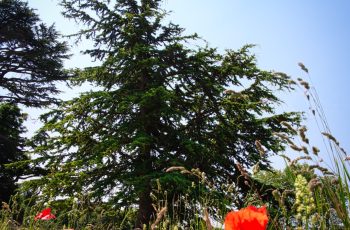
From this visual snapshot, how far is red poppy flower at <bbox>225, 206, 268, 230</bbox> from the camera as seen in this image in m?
1.22

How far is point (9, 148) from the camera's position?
1680 centimetres

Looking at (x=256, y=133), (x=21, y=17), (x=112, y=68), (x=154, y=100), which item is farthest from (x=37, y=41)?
(x=256, y=133)

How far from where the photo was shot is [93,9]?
1252cm

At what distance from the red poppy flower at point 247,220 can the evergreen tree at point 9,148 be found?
1563 cm

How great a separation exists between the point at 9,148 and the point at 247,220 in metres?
17.6

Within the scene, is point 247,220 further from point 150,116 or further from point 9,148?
point 9,148

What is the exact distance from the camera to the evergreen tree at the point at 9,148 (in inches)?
657

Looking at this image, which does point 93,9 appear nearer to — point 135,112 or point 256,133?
point 135,112

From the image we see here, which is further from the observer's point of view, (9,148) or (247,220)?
(9,148)

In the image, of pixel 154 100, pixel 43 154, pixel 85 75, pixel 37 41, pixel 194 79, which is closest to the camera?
pixel 154 100

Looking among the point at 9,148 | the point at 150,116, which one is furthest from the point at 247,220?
the point at 9,148

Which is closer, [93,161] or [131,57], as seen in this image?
[93,161]

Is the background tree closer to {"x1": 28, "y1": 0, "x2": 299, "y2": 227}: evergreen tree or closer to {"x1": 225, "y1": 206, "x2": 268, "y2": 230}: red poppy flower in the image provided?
{"x1": 28, "y1": 0, "x2": 299, "y2": 227}: evergreen tree

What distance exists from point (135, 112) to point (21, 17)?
10.4 metres
